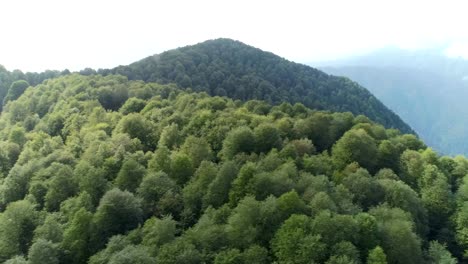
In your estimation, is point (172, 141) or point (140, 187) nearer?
point (140, 187)

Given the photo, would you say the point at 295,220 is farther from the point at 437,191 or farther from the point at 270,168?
the point at 437,191

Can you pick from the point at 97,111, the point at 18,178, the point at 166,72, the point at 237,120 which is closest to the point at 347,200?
the point at 237,120

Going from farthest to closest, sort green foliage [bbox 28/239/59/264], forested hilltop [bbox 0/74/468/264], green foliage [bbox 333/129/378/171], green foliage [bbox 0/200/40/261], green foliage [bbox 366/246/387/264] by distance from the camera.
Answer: green foliage [bbox 333/129/378/171], green foliage [bbox 0/200/40/261], green foliage [bbox 28/239/59/264], forested hilltop [bbox 0/74/468/264], green foliage [bbox 366/246/387/264]

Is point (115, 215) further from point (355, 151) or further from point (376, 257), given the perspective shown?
point (355, 151)

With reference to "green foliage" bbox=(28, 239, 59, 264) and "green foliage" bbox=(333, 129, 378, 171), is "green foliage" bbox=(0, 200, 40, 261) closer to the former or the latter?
"green foliage" bbox=(28, 239, 59, 264)

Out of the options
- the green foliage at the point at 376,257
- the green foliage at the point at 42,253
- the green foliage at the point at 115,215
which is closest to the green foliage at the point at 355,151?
the green foliage at the point at 376,257

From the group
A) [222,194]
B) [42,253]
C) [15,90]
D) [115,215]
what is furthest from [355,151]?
[15,90]

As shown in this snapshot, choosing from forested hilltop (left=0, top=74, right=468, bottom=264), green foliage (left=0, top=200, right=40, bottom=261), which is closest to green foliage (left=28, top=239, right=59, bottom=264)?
forested hilltop (left=0, top=74, right=468, bottom=264)

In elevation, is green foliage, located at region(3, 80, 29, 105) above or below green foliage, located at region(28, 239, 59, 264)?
above
